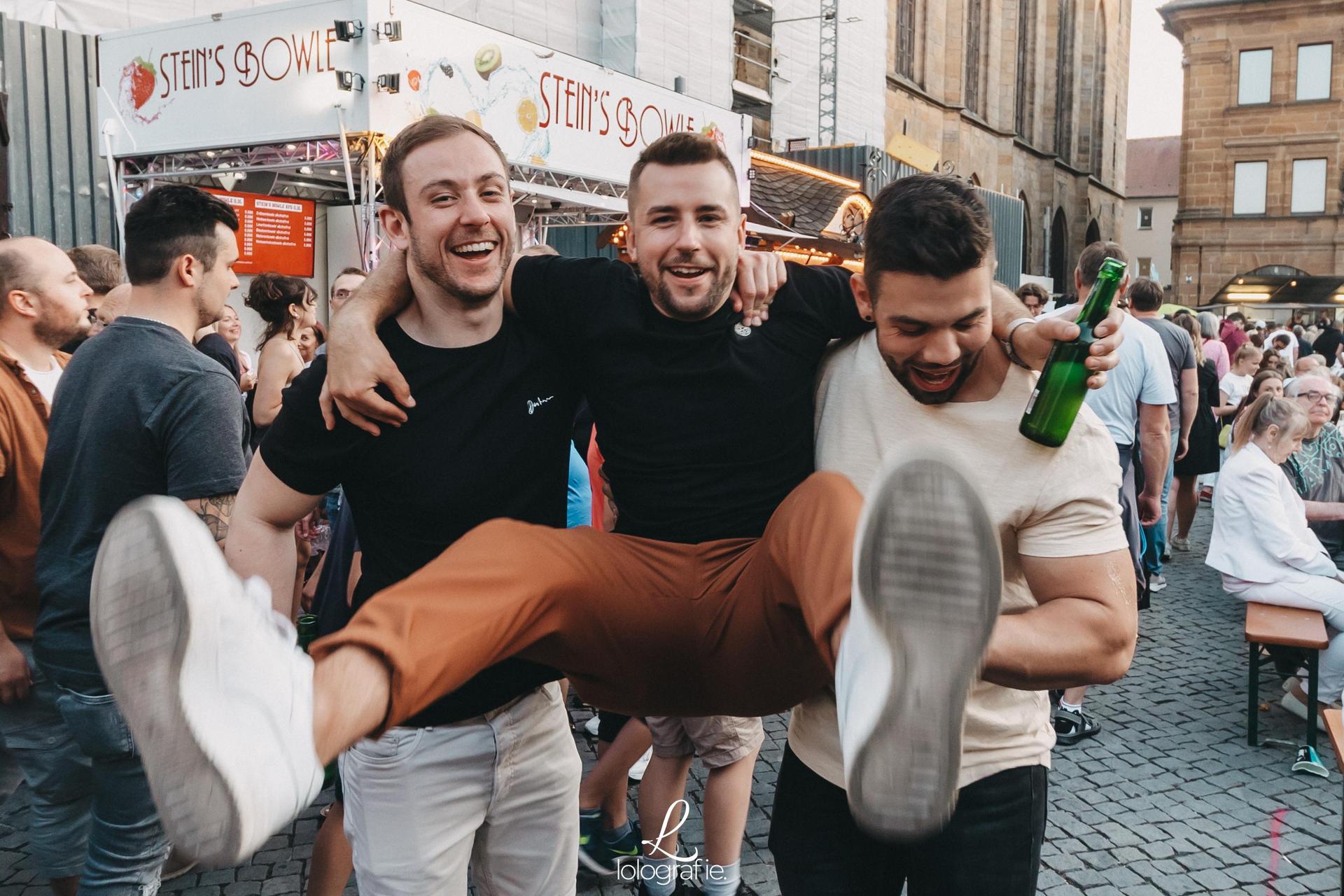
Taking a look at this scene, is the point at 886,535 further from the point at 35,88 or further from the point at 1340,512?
the point at 35,88

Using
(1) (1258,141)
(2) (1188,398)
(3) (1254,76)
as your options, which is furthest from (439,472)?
(3) (1254,76)

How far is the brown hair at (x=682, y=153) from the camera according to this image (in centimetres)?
245

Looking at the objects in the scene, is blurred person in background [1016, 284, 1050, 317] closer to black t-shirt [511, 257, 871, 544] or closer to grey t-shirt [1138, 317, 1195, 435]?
grey t-shirt [1138, 317, 1195, 435]

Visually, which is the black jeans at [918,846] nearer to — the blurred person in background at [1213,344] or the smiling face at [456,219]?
the smiling face at [456,219]

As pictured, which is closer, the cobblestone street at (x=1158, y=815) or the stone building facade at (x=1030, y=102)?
the cobblestone street at (x=1158, y=815)

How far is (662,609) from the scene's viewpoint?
208cm

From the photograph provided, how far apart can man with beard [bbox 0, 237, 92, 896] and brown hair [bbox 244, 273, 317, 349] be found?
1.72 metres

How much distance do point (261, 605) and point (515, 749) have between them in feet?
2.65

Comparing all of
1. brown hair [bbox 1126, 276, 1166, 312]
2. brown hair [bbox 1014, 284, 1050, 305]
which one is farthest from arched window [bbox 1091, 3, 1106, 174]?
brown hair [bbox 1126, 276, 1166, 312]

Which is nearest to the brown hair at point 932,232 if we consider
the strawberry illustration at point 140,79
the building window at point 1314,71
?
the strawberry illustration at point 140,79

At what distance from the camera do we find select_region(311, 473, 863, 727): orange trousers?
1747mm

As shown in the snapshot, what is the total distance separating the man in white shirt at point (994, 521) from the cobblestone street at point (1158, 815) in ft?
5.58

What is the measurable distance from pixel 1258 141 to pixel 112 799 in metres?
46.5

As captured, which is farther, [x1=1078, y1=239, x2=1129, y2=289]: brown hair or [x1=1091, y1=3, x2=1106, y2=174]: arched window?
[x1=1091, y1=3, x2=1106, y2=174]: arched window
